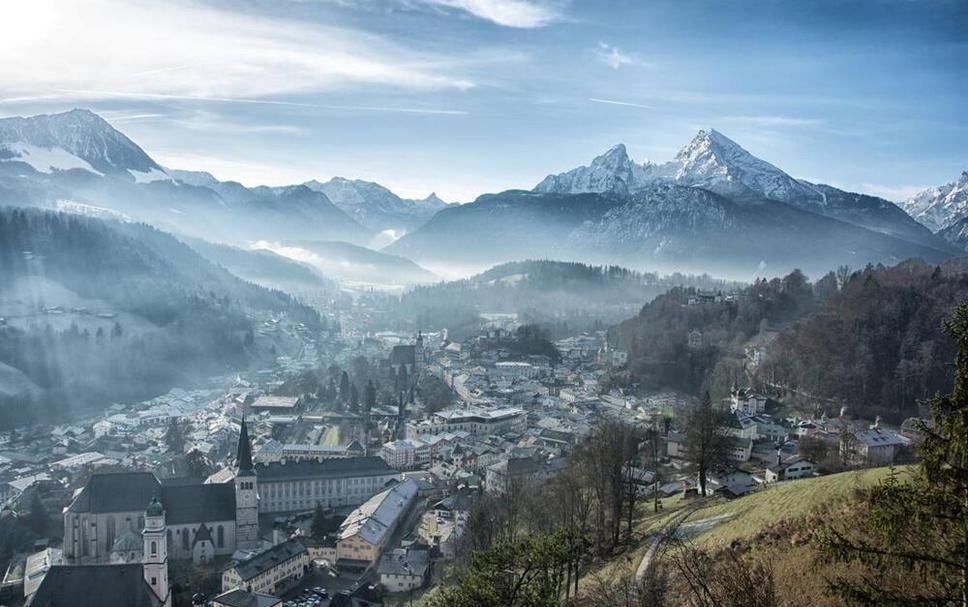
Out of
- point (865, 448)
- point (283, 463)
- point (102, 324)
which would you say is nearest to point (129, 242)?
point (102, 324)

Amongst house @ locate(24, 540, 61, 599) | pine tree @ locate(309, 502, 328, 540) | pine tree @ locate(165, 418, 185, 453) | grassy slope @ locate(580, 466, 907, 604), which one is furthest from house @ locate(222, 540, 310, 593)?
pine tree @ locate(165, 418, 185, 453)

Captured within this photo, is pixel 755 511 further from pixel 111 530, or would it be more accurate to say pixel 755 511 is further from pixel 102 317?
pixel 102 317

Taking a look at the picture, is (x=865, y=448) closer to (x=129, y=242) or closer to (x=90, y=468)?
(x=90, y=468)

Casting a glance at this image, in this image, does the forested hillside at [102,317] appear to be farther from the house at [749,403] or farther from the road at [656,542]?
the road at [656,542]

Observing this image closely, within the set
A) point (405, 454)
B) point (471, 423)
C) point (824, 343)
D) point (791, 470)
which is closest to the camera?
point (791, 470)

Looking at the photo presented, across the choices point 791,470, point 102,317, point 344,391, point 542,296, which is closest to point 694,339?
point 344,391

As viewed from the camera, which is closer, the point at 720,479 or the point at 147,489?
the point at 720,479

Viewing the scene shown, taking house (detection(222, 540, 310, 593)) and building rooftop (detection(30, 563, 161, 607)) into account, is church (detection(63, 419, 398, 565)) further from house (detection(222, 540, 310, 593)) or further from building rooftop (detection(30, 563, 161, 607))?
building rooftop (detection(30, 563, 161, 607))
